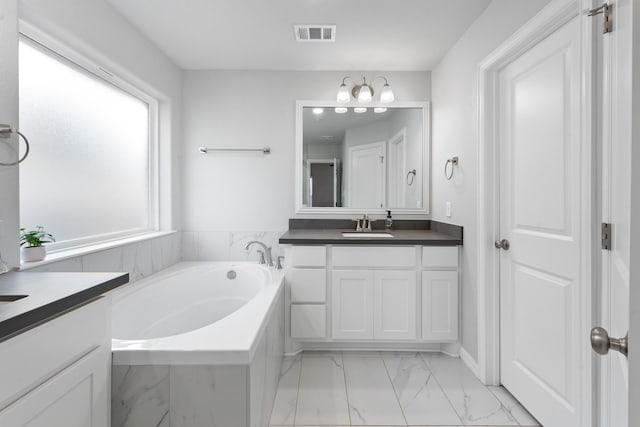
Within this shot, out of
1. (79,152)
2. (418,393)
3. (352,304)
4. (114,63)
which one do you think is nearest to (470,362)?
(418,393)

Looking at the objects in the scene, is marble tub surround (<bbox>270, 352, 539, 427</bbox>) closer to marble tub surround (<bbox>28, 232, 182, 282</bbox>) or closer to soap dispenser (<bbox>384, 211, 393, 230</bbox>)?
soap dispenser (<bbox>384, 211, 393, 230</bbox>)

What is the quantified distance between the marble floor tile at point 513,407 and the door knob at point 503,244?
85 cm

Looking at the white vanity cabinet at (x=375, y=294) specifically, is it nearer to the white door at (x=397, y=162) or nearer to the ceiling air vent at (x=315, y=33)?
the white door at (x=397, y=162)

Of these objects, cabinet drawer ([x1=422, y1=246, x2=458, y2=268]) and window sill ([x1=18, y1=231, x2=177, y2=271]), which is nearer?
window sill ([x1=18, y1=231, x2=177, y2=271])

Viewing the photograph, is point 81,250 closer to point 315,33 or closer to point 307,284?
point 307,284

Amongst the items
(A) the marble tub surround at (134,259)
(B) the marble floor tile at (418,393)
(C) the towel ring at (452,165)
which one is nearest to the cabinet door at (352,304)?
(B) the marble floor tile at (418,393)

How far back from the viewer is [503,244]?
6.26ft

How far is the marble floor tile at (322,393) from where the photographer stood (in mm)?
1687

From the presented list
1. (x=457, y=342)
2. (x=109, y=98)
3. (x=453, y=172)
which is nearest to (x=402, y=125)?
(x=453, y=172)

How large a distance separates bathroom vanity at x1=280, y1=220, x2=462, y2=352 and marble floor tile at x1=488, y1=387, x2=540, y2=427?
1.56 feet

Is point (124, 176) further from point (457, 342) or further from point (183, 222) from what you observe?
point (457, 342)

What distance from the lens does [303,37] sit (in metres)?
2.31

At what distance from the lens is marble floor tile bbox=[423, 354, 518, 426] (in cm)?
169

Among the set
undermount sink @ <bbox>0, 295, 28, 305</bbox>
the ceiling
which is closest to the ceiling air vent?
the ceiling
